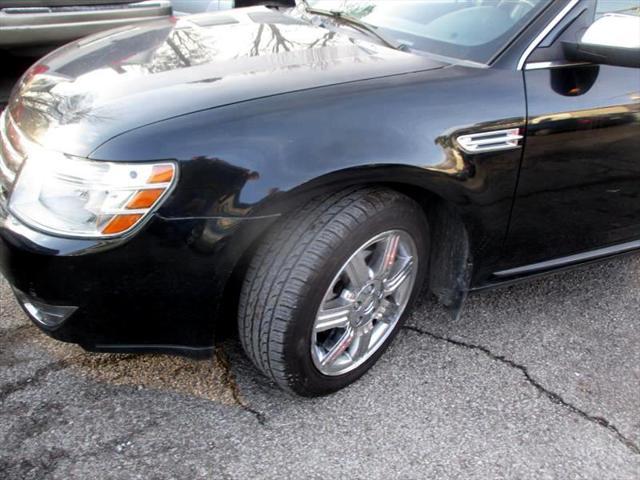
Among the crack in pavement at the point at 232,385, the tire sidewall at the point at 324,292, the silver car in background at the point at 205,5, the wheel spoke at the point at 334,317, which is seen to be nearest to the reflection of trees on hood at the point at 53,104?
the tire sidewall at the point at 324,292

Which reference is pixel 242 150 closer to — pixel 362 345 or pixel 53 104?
pixel 53 104

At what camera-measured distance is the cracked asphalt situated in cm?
204

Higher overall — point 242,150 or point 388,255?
point 242,150

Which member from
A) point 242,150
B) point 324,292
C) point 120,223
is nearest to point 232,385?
point 324,292

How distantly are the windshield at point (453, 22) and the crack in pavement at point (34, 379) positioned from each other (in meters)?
1.79

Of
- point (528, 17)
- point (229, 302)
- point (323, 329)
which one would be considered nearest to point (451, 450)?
point (323, 329)

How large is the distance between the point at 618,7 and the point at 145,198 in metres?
2.06

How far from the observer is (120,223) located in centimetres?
179

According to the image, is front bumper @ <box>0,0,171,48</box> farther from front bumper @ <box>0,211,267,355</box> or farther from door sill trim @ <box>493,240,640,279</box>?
door sill trim @ <box>493,240,640,279</box>

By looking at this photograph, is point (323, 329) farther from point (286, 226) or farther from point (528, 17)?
point (528, 17)

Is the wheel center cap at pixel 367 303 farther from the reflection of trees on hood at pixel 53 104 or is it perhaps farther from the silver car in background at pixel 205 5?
the silver car in background at pixel 205 5

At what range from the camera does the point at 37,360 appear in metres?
2.39

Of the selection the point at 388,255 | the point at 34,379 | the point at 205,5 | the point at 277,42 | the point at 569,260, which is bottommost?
the point at 569,260

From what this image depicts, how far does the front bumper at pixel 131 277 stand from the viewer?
5.91ft
